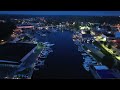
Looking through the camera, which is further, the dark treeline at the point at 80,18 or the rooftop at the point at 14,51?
the dark treeline at the point at 80,18

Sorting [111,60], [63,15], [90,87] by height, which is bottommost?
[90,87]

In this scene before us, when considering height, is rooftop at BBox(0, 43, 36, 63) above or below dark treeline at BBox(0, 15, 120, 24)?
below

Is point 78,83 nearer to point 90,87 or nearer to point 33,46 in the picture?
point 90,87

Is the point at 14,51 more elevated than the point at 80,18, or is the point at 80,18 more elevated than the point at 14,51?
the point at 80,18

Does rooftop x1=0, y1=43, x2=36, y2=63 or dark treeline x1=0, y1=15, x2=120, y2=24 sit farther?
dark treeline x1=0, y1=15, x2=120, y2=24

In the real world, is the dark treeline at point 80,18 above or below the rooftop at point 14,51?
above
